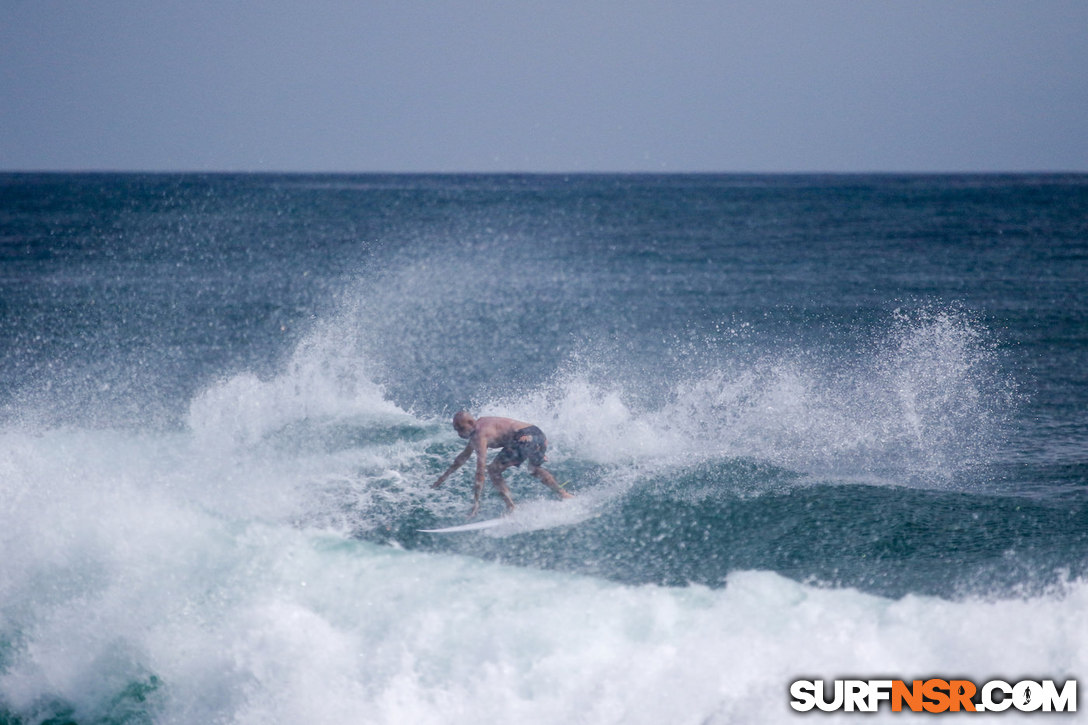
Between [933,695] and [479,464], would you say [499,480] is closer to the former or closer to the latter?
[479,464]

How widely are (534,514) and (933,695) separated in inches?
205

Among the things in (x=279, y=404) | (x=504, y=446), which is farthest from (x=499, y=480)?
(x=279, y=404)

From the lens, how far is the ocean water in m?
7.81

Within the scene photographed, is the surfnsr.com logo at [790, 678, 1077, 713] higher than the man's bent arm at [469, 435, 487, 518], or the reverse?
the man's bent arm at [469, 435, 487, 518]

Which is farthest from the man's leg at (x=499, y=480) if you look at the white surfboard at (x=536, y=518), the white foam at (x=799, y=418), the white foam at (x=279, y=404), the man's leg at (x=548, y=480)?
the white foam at (x=279, y=404)

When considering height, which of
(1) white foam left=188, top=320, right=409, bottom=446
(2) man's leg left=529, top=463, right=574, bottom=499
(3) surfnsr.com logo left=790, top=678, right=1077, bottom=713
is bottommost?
Answer: (3) surfnsr.com logo left=790, top=678, right=1077, bottom=713

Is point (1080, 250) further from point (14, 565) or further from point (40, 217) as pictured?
point (40, 217)

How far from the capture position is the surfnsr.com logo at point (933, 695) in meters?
6.88

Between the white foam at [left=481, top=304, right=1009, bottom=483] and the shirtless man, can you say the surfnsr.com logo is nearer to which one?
the shirtless man

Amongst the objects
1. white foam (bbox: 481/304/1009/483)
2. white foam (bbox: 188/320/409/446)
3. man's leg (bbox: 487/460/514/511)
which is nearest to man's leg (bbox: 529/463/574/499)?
man's leg (bbox: 487/460/514/511)

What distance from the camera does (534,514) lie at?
1134cm

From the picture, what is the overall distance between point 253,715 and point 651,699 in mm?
3214

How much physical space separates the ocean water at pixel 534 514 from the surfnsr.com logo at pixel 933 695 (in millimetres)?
107

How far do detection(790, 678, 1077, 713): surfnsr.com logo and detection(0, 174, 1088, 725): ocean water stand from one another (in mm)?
107
